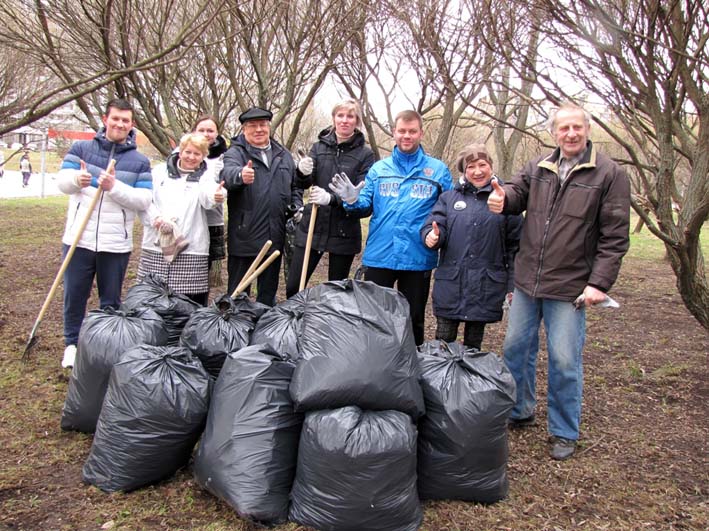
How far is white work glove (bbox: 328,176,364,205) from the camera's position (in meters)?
3.61

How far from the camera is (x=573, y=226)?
9.37 ft

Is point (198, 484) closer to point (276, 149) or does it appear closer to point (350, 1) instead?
point (276, 149)

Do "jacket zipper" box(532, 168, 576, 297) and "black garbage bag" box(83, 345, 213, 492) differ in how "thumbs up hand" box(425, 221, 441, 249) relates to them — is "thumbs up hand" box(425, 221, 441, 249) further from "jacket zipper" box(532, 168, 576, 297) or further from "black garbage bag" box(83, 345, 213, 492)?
"black garbage bag" box(83, 345, 213, 492)

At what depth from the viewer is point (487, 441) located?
8.30ft

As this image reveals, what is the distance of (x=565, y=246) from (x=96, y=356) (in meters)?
2.33

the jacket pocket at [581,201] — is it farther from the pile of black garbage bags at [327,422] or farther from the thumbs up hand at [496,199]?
the pile of black garbage bags at [327,422]

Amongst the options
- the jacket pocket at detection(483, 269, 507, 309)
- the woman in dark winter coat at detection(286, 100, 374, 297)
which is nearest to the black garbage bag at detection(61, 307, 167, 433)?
the woman in dark winter coat at detection(286, 100, 374, 297)

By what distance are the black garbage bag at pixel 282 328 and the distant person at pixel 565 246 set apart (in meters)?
1.14

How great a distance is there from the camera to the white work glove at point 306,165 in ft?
12.6

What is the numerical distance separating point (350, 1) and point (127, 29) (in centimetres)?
211

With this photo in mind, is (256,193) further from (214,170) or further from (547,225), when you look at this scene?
(547,225)

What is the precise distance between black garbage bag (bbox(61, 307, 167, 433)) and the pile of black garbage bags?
7.1 inches

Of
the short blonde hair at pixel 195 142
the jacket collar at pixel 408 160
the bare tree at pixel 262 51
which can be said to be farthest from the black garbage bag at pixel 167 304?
the bare tree at pixel 262 51

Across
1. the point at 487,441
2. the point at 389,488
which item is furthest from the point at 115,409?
the point at 487,441
